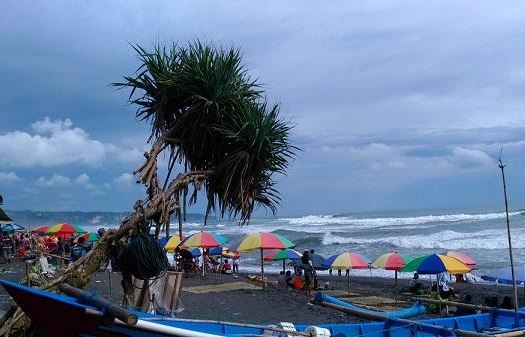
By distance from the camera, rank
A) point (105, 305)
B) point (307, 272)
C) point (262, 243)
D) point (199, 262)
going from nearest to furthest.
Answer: point (105, 305), point (262, 243), point (307, 272), point (199, 262)

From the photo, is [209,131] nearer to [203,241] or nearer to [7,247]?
[203,241]

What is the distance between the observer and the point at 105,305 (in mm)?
5766

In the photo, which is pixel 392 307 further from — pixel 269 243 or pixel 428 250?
pixel 428 250

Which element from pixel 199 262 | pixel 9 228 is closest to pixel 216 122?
pixel 199 262

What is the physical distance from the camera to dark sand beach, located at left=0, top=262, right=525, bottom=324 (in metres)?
14.7

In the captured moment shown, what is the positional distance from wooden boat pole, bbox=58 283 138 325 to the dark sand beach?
5125mm

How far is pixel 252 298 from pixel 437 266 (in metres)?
5.24

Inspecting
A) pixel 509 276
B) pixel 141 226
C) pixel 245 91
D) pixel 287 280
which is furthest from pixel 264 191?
pixel 287 280

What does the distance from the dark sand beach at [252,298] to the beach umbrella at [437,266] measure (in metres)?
1.39

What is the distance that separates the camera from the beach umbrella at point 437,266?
16.7m

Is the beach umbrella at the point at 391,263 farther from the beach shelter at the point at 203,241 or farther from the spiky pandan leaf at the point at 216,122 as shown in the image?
the spiky pandan leaf at the point at 216,122

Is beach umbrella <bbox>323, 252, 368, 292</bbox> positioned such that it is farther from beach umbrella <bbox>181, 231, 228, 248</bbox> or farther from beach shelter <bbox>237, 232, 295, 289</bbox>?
beach umbrella <bbox>181, 231, 228, 248</bbox>

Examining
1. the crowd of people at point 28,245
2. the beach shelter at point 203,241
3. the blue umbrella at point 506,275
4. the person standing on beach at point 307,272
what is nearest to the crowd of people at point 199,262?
the beach shelter at point 203,241

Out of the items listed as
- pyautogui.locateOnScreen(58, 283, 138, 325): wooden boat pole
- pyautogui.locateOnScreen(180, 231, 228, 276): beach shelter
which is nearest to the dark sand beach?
pyautogui.locateOnScreen(180, 231, 228, 276): beach shelter
